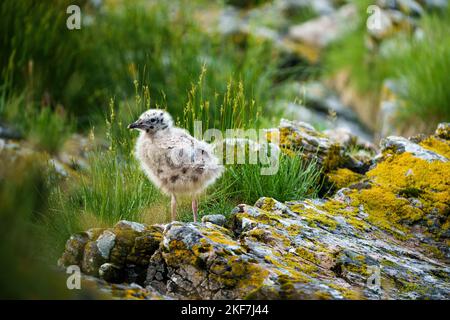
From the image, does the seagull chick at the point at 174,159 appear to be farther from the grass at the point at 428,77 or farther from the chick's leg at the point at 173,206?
the grass at the point at 428,77

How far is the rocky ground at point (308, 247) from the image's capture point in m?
3.89

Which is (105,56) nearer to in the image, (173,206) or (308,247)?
(173,206)

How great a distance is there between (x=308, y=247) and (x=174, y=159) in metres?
1.27

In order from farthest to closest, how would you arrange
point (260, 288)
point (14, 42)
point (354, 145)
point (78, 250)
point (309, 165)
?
point (14, 42), point (354, 145), point (309, 165), point (78, 250), point (260, 288)

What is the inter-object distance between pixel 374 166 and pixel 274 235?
1838mm

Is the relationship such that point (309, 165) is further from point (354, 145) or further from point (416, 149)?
point (354, 145)

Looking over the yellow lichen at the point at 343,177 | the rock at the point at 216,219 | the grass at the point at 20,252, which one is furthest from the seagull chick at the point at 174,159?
the yellow lichen at the point at 343,177

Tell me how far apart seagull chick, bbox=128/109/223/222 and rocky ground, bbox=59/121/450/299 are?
0.37 metres

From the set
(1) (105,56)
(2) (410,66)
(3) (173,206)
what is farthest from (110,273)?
(2) (410,66)

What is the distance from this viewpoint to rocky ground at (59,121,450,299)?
3.89 metres

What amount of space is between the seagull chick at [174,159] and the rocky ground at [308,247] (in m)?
0.37

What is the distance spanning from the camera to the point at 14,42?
8922 mm
